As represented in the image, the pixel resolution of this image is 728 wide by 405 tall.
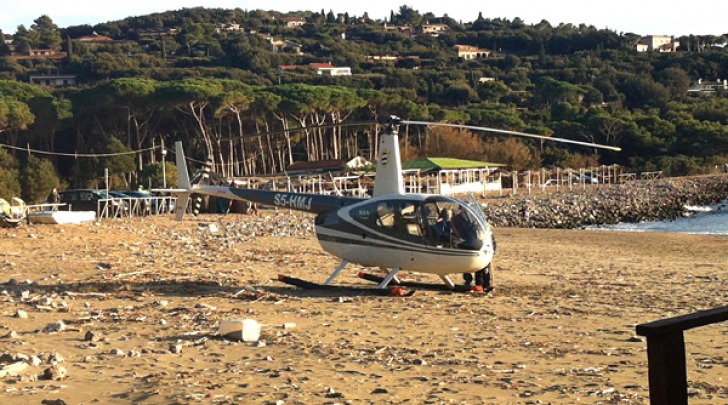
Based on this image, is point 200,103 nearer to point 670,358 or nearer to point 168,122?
point 168,122

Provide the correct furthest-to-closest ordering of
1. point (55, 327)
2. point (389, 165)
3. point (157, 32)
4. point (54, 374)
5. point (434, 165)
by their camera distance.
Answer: point (157, 32), point (434, 165), point (389, 165), point (55, 327), point (54, 374)

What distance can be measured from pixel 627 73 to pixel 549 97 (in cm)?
2442

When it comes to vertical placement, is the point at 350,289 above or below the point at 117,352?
below

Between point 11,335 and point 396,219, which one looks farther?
point 396,219

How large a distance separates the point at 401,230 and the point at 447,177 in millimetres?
51948

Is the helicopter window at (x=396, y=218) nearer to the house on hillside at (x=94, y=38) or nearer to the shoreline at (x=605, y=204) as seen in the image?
the shoreline at (x=605, y=204)

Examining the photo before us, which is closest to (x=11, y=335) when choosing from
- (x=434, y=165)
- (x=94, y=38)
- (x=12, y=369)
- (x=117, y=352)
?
(x=117, y=352)

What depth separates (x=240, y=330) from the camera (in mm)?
10562

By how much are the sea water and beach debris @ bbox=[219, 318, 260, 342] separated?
1298 inches

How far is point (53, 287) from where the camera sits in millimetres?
15047

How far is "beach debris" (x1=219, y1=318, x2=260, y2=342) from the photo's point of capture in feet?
34.4

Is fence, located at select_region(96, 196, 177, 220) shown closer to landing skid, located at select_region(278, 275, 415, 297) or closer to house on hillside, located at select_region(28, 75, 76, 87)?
landing skid, located at select_region(278, 275, 415, 297)

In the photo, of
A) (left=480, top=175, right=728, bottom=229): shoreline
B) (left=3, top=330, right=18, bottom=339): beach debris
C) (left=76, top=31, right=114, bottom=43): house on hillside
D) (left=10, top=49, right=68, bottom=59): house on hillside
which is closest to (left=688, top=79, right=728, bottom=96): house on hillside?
(left=480, top=175, right=728, bottom=229): shoreline

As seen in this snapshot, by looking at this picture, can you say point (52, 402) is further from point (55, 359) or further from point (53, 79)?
point (53, 79)
